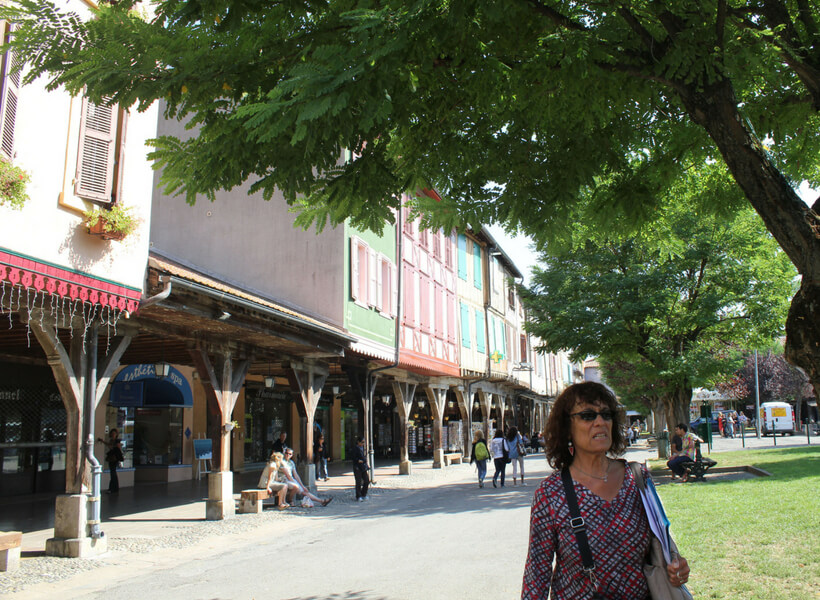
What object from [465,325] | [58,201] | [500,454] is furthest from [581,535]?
[465,325]

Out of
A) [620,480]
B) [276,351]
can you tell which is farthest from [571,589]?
[276,351]

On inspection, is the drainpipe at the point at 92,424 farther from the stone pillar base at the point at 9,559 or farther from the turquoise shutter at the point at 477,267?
the turquoise shutter at the point at 477,267

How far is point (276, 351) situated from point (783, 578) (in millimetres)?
10694

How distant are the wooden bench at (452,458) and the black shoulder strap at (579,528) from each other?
77.5 feet

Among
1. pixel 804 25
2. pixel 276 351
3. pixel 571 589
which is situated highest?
pixel 804 25

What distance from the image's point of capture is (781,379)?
2239 inches

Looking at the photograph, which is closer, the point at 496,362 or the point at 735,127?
the point at 735,127

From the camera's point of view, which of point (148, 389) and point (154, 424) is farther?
point (154, 424)

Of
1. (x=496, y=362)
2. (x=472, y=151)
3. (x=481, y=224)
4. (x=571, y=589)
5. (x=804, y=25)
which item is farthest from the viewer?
(x=496, y=362)

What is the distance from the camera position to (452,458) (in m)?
27.0

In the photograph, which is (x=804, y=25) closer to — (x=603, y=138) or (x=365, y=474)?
(x=603, y=138)

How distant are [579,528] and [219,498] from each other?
10778 mm

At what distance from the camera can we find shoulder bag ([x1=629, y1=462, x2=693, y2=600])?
2.50 metres

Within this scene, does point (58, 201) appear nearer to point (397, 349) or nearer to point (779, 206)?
point (779, 206)
